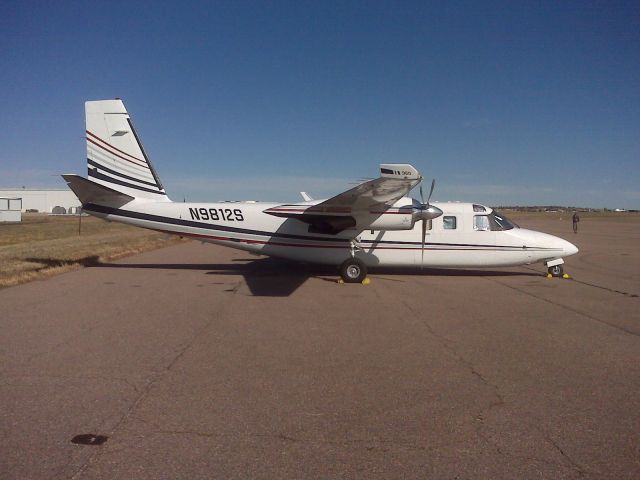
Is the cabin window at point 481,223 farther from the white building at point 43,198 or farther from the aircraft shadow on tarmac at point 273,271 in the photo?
the white building at point 43,198

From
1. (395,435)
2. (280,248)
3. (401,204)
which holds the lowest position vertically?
(395,435)

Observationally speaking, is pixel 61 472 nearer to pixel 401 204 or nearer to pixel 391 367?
pixel 391 367

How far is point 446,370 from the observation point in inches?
263

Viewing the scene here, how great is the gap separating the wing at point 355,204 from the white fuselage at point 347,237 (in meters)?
0.48

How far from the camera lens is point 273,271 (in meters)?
18.3

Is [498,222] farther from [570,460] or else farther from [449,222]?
[570,460]

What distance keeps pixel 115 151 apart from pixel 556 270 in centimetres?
1546

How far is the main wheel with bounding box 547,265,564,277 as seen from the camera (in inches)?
656

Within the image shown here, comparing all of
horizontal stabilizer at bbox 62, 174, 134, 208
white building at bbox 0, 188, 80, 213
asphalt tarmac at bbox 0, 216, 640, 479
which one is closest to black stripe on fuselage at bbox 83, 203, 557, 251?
horizontal stabilizer at bbox 62, 174, 134, 208

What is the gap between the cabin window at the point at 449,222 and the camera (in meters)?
16.5

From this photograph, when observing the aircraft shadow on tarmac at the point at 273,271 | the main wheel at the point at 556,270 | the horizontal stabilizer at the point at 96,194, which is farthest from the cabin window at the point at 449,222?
the horizontal stabilizer at the point at 96,194

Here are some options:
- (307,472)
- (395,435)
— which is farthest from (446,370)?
(307,472)

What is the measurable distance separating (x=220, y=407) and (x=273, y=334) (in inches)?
131

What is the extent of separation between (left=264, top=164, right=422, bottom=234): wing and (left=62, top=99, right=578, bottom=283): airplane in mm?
49
